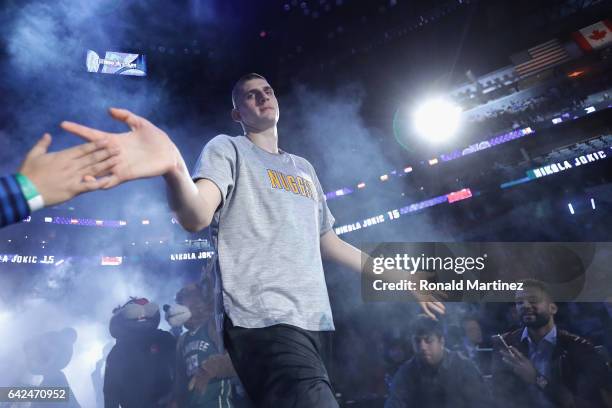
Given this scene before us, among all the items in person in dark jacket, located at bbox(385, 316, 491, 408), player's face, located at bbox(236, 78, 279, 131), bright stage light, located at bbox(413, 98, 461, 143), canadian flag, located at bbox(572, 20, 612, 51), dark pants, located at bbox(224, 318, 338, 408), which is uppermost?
canadian flag, located at bbox(572, 20, 612, 51)

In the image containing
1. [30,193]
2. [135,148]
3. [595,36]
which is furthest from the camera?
[595,36]

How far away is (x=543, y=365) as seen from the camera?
4.29 meters

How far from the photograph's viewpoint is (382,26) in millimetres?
11445

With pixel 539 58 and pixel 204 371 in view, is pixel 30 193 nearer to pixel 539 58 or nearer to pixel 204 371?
pixel 204 371

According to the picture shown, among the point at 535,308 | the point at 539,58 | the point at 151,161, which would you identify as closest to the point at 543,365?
the point at 535,308

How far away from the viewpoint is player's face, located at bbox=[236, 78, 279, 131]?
194cm

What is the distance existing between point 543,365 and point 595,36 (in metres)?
10.8

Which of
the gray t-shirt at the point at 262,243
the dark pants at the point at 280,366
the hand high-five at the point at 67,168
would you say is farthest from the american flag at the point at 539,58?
the hand high-five at the point at 67,168

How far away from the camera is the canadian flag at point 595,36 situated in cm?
1088

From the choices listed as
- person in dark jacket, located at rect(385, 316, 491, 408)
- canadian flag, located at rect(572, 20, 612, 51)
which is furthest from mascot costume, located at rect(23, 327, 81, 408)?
canadian flag, located at rect(572, 20, 612, 51)

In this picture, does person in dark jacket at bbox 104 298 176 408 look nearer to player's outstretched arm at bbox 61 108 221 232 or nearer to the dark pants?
the dark pants

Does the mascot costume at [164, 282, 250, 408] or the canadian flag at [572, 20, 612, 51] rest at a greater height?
the canadian flag at [572, 20, 612, 51]

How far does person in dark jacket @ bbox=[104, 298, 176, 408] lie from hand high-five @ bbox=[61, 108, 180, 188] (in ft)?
15.3

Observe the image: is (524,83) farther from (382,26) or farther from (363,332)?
(363,332)
